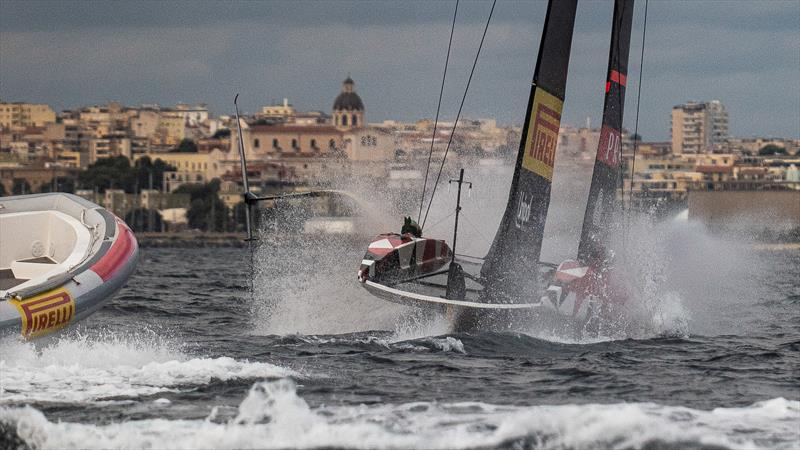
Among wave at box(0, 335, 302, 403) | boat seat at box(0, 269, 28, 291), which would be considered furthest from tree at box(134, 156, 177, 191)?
wave at box(0, 335, 302, 403)

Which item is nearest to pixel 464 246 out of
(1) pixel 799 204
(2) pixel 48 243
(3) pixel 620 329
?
(3) pixel 620 329

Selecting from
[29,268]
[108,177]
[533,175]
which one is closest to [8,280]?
[29,268]

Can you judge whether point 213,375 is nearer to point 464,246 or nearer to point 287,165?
point 464,246

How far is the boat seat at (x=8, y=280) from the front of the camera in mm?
16594

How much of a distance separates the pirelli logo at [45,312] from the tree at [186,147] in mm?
165714

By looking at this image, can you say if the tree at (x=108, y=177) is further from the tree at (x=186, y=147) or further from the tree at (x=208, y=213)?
the tree at (x=186, y=147)

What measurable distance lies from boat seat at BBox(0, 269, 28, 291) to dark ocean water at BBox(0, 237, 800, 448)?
0.88 meters

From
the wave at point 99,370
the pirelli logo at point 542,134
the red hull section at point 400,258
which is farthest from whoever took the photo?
the pirelli logo at point 542,134

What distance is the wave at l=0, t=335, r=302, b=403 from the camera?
1284 cm

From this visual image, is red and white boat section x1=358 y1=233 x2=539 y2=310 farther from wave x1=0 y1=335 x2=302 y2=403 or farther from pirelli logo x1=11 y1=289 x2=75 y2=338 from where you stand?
pirelli logo x1=11 y1=289 x2=75 y2=338

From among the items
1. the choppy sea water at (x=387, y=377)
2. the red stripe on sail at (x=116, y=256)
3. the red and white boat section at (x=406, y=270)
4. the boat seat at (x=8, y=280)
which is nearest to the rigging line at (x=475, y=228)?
the choppy sea water at (x=387, y=377)

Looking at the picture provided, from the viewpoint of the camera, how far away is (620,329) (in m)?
18.8

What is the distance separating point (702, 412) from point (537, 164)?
595 centimetres

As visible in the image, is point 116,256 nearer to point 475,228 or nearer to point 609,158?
point 609,158
